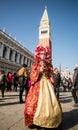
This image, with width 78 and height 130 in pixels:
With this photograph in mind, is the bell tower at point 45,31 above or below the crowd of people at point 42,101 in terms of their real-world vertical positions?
above

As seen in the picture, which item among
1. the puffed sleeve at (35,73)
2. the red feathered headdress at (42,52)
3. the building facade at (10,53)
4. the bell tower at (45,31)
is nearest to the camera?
the puffed sleeve at (35,73)

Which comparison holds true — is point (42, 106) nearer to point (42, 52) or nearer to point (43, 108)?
point (43, 108)

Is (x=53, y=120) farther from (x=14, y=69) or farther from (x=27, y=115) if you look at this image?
(x=14, y=69)

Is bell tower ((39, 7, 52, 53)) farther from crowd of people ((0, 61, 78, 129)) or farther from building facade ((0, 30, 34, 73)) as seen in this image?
crowd of people ((0, 61, 78, 129))

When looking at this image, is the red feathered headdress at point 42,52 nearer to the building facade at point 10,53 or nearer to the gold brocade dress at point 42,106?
the gold brocade dress at point 42,106

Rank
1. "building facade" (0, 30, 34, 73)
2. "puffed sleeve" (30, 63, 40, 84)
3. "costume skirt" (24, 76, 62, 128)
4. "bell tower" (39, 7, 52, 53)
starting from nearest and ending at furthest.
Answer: "costume skirt" (24, 76, 62, 128) → "puffed sleeve" (30, 63, 40, 84) → "building facade" (0, 30, 34, 73) → "bell tower" (39, 7, 52, 53)

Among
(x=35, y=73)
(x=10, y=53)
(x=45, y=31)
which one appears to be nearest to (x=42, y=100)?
(x=35, y=73)

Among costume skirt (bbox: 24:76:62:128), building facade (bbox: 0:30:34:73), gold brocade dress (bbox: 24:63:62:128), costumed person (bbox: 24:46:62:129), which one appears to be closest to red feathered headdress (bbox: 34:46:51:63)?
costumed person (bbox: 24:46:62:129)

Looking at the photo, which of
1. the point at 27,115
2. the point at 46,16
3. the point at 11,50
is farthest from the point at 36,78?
the point at 46,16

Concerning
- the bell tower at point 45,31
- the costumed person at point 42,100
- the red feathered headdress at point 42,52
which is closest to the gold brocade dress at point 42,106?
the costumed person at point 42,100

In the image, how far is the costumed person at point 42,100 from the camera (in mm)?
3316

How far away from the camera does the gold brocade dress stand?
3.30 meters

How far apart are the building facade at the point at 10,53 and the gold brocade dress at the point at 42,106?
29946 mm

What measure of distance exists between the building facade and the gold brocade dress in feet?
98.2
